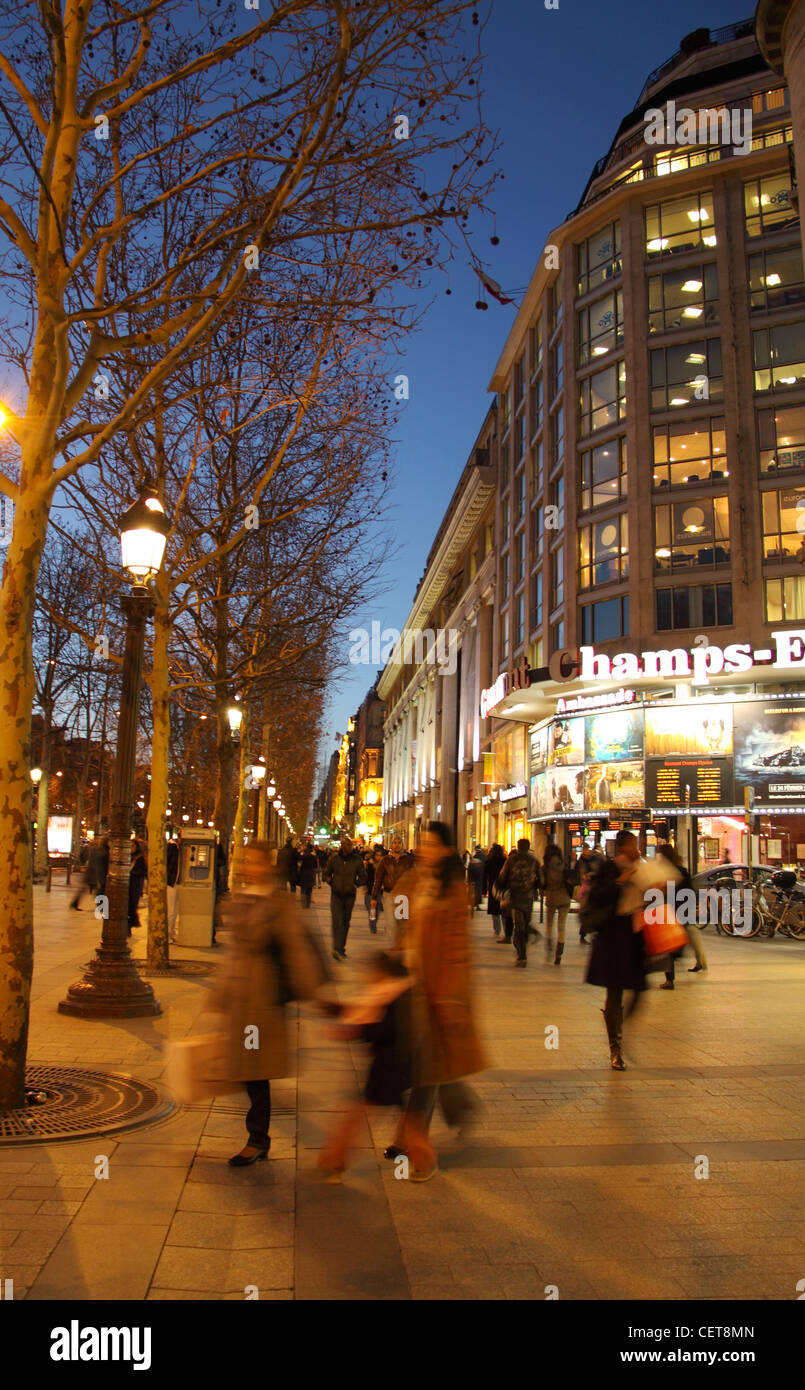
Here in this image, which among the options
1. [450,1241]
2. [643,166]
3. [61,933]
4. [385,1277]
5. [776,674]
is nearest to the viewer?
[385,1277]

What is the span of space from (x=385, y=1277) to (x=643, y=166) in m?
46.7

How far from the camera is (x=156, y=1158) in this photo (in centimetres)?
570

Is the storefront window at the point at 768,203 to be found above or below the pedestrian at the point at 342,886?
above

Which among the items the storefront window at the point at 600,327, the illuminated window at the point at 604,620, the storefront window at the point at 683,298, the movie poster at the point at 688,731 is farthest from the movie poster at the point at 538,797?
the storefront window at the point at 683,298

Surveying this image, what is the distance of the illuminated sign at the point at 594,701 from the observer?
40156mm

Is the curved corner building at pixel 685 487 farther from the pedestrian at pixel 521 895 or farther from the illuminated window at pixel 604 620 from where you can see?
the pedestrian at pixel 521 895

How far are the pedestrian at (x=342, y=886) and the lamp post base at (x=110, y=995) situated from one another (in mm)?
6397

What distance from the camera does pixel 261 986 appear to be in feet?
17.9

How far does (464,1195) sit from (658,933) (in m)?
3.69

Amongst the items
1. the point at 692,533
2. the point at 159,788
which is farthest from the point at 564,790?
the point at 159,788

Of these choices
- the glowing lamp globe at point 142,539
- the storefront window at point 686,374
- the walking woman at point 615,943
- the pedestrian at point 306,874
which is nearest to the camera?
the walking woman at point 615,943

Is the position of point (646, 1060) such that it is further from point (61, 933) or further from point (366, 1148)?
point (61, 933)

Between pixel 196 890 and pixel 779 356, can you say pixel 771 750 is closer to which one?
pixel 779 356
